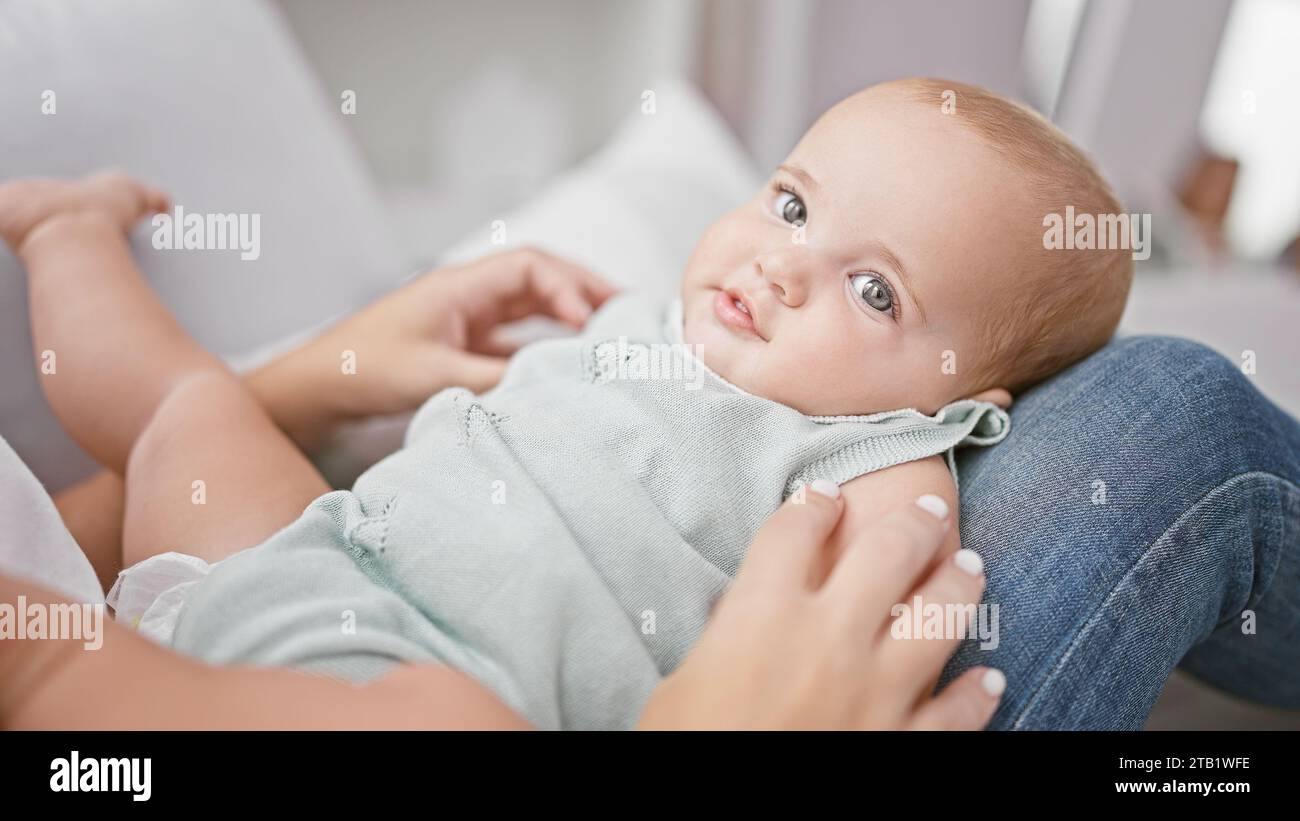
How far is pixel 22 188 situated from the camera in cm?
84

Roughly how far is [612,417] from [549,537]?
0.42ft

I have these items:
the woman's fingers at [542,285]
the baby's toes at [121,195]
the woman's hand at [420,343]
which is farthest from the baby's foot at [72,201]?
the woman's fingers at [542,285]

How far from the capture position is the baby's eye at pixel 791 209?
77 cm

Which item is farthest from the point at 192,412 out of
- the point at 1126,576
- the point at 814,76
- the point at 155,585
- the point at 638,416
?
the point at 814,76

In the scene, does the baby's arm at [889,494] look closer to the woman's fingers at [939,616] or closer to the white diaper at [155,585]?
the woman's fingers at [939,616]

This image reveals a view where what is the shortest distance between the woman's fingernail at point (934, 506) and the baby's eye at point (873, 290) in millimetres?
185

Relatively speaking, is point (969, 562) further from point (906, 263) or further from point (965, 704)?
point (906, 263)

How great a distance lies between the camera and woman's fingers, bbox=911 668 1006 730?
519mm

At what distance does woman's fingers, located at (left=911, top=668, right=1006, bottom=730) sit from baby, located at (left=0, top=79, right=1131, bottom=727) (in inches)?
4.8

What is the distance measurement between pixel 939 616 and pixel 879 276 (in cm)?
30

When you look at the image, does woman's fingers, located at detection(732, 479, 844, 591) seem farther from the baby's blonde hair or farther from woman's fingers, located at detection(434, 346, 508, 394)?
woman's fingers, located at detection(434, 346, 508, 394)

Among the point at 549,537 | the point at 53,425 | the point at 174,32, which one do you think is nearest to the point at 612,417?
the point at 549,537
